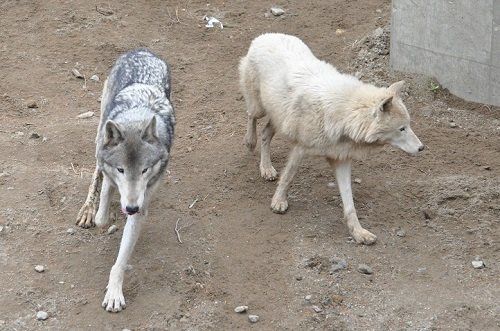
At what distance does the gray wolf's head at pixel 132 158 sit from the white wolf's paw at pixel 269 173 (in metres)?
2.08

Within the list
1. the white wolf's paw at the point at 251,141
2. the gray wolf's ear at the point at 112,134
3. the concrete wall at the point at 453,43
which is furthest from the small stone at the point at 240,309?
the concrete wall at the point at 453,43

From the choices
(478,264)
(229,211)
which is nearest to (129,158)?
(229,211)

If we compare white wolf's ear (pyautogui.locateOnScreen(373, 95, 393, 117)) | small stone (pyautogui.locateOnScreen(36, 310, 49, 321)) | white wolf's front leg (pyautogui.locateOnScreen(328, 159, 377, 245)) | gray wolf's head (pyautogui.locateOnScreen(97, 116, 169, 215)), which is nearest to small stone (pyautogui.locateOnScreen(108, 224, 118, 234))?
gray wolf's head (pyautogui.locateOnScreen(97, 116, 169, 215))

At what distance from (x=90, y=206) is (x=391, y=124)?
281cm

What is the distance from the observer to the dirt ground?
616 cm

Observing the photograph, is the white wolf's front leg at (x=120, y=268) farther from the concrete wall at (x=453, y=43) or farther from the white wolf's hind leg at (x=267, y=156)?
the concrete wall at (x=453, y=43)

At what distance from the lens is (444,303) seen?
6250 mm

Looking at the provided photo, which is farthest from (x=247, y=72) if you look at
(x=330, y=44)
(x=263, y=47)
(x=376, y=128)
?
(x=330, y=44)

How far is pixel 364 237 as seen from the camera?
704 cm

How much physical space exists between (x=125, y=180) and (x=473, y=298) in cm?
295

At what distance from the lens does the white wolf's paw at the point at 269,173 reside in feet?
26.4

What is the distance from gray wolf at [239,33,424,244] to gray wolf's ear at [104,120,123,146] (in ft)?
6.29

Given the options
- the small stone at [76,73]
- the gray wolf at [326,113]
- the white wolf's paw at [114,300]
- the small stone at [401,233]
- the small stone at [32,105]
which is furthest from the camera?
the small stone at [76,73]

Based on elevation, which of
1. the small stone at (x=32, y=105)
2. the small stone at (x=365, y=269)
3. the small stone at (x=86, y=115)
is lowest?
the small stone at (x=365, y=269)
